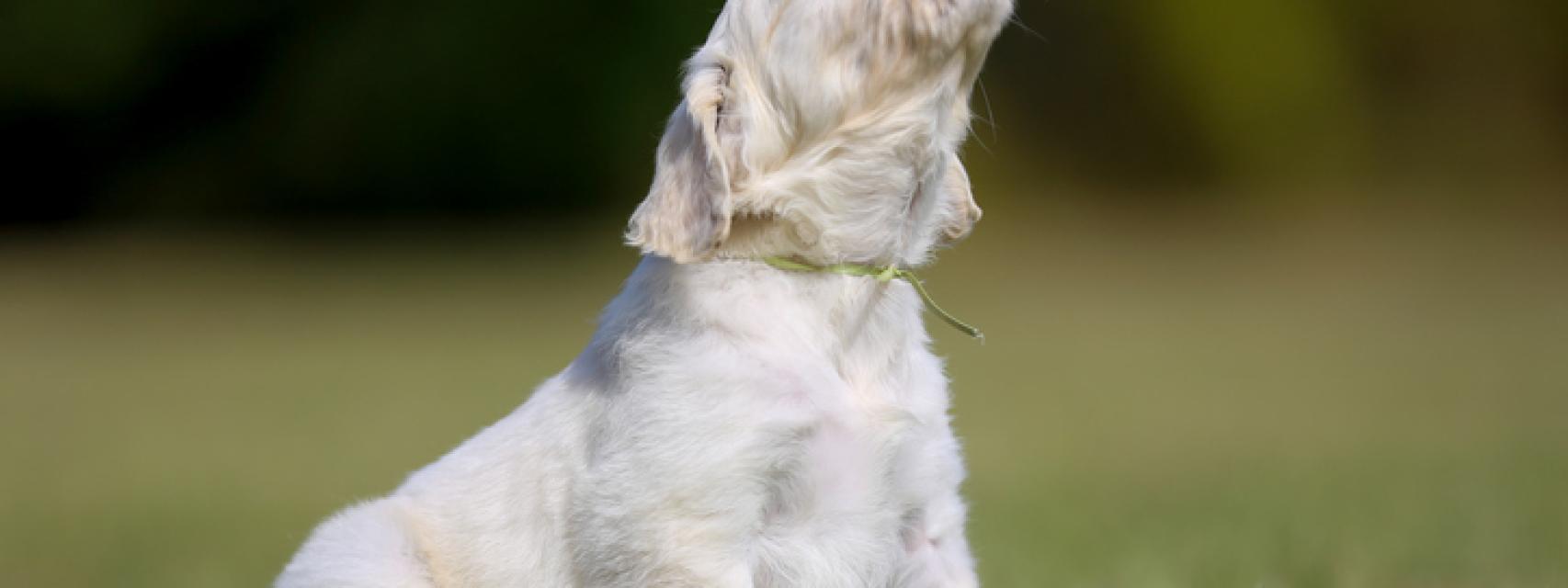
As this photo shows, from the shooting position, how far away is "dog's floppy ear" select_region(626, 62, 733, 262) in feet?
13.3

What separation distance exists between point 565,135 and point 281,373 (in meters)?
7.74

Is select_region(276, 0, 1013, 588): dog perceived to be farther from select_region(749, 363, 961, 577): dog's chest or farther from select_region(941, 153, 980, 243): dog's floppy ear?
select_region(941, 153, 980, 243): dog's floppy ear

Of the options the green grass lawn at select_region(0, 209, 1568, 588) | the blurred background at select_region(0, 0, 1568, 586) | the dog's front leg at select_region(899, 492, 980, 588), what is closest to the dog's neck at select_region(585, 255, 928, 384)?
the dog's front leg at select_region(899, 492, 980, 588)

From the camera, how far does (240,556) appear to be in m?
7.81

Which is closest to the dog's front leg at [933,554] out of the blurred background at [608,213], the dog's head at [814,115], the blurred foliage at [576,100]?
the dog's head at [814,115]

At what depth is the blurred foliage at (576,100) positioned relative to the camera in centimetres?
2123

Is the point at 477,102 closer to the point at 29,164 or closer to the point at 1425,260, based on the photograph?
the point at 29,164

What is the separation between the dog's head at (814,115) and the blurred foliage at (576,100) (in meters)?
17.0

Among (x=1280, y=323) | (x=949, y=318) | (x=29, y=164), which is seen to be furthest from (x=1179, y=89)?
(x=949, y=318)

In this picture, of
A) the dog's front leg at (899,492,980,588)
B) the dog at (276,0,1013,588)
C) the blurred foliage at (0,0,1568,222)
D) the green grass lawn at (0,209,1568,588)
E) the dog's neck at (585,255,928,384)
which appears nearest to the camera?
the dog at (276,0,1013,588)

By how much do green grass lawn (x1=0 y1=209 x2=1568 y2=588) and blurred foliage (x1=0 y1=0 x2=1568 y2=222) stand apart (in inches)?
34.6

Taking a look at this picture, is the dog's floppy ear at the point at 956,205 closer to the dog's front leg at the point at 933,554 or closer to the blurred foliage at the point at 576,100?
the dog's front leg at the point at 933,554

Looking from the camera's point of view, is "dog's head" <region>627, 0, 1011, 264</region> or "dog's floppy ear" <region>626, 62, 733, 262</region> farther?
"dog's head" <region>627, 0, 1011, 264</region>

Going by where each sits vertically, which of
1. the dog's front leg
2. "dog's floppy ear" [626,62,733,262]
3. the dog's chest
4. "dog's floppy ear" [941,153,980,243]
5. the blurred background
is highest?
"dog's floppy ear" [626,62,733,262]
